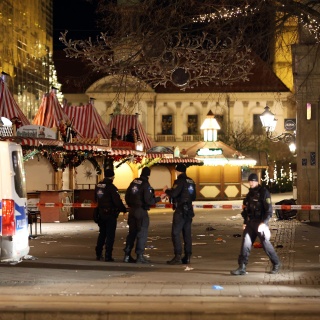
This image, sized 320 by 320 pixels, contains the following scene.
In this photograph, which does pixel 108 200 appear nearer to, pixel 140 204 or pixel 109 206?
pixel 109 206

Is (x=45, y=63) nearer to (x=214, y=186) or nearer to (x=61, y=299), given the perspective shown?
(x=214, y=186)

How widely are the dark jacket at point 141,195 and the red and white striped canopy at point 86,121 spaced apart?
24.5 m

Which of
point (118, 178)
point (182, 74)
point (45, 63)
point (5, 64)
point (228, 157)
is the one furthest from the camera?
point (45, 63)

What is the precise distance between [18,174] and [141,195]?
127 inches

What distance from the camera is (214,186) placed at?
58.5 metres

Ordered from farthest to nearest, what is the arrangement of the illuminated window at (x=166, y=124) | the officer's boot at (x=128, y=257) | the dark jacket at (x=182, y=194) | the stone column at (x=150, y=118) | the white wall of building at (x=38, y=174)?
the illuminated window at (x=166, y=124)
the stone column at (x=150, y=118)
the white wall of building at (x=38, y=174)
the officer's boot at (x=128, y=257)
the dark jacket at (x=182, y=194)

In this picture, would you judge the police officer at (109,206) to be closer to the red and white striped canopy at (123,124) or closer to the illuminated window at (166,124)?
the red and white striped canopy at (123,124)

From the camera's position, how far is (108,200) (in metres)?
18.6

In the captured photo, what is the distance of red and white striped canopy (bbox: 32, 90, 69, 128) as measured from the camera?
3731cm

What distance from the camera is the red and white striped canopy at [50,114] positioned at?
37.3 meters

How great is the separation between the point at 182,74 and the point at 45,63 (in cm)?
4769

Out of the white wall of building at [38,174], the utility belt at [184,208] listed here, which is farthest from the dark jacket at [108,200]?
the white wall of building at [38,174]

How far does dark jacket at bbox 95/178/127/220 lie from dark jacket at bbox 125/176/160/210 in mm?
441

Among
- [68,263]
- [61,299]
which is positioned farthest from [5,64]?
[61,299]
